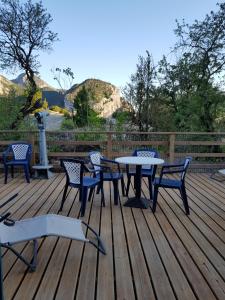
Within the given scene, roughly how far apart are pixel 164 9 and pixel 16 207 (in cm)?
766

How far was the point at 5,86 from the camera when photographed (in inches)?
330

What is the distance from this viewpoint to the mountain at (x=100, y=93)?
34.3ft

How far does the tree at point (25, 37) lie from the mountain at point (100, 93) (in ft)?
8.12

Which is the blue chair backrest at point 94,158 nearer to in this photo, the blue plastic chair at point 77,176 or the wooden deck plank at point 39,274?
the blue plastic chair at point 77,176

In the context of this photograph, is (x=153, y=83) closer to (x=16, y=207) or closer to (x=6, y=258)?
(x=16, y=207)

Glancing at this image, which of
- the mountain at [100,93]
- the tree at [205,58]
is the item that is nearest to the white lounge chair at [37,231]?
the tree at [205,58]

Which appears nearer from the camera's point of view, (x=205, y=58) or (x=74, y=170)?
(x=74, y=170)

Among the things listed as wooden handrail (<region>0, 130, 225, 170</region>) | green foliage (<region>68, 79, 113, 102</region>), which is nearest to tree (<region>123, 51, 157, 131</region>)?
green foliage (<region>68, 79, 113, 102</region>)

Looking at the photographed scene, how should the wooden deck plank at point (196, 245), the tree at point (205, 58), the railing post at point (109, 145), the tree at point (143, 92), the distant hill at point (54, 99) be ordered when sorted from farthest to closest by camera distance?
the distant hill at point (54, 99) → the tree at point (143, 92) → the tree at point (205, 58) → the railing post at point (109, 145) → the wooden deck plank at point (196, 245)

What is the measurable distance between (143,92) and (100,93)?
198cm

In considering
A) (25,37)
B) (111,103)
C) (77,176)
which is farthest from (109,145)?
(111,103)

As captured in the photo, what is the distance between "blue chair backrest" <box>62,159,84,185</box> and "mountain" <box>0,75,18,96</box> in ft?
16.8

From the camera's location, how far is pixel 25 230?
2.31 metres

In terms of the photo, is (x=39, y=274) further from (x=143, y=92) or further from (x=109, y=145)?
(x=143, y=92)
